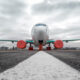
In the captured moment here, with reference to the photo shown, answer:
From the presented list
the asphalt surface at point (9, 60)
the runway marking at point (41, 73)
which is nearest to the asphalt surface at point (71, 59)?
the runway marking at point (41, 73)

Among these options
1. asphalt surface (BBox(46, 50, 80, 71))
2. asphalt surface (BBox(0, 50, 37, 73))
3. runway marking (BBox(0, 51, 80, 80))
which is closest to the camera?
runway marking (BBox(0, 51, 80, 80))

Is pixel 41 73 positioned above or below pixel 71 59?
above

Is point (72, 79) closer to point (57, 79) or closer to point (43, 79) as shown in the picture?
point (57, 79)

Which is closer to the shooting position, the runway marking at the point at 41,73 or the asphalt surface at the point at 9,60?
the runway marking at the point at 41,73

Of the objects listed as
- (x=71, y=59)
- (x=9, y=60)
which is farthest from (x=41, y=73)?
(x=71, y=59)

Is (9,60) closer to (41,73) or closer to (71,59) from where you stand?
(71,59)

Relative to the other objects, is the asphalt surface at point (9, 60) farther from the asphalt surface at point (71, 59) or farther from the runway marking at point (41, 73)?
the asphalt surface at point (71, 59)

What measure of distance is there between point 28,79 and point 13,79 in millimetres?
Answer: 246

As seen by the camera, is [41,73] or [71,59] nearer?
[41,73]

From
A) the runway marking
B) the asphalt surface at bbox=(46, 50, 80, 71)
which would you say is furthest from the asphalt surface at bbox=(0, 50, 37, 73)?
the asphalt surface at bbox=(46, 50, 80, 71)

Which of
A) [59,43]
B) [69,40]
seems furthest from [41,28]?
[69,40]

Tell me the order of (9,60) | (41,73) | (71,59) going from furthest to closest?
(71,59) → (9,60) → (41,73)

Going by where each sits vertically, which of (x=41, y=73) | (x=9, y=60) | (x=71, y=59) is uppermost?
(x=41, y=73)

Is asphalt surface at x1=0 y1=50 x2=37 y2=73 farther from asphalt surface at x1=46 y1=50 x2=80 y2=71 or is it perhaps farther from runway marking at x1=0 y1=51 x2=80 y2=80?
asphalt surface at x1=46 y1=50 x2=80 y2=71
